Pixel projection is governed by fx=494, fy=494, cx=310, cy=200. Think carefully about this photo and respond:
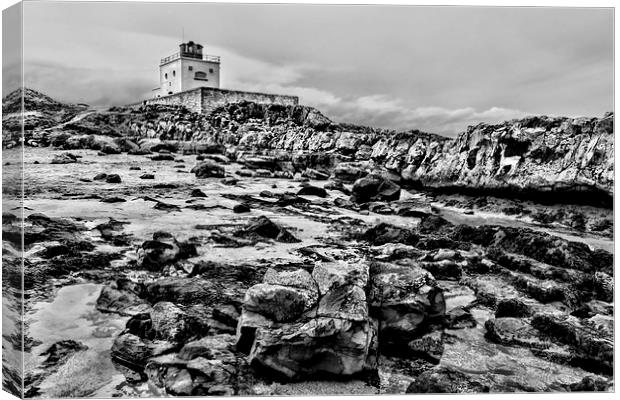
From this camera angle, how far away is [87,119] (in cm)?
606

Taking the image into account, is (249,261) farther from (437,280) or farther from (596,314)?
(596,314)

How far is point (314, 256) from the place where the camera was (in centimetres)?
511

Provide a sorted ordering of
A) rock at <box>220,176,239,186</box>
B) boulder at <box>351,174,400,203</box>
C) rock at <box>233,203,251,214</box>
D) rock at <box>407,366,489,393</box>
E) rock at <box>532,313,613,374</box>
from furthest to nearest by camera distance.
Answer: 1. boulder at <box>351,174,400,203</box>
2. rock at <box>220,176,239,186</box>
3. rock at <box>233,203,251,214</box>
4. rock at <box>532,313,613,374</box>
5. rock at <box>407,366,489,393</box>

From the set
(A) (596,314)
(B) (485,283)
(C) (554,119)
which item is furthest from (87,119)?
(A) (596,314)

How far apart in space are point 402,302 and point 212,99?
3762mm

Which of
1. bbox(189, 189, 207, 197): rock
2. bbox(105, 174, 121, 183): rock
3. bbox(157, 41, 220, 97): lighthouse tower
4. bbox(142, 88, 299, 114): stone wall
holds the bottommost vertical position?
bbox(189, 189, 207, 197): rock

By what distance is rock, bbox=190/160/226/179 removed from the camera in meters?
6.01

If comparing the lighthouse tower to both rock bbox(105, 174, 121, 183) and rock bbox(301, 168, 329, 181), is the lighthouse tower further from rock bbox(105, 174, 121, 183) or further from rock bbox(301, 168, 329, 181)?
rock bbox(301, 168, 329, 181)

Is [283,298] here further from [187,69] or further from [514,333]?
[187,69]

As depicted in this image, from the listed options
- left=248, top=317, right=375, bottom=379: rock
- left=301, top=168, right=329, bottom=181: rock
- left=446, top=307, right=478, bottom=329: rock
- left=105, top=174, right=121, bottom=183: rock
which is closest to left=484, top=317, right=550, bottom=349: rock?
left=446, top=307, right=478, bottom=329: rock

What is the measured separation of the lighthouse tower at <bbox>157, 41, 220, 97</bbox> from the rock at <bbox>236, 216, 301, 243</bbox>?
67.8 inches

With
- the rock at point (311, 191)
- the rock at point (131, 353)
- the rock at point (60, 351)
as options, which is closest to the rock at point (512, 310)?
the rock at point (311, 191)

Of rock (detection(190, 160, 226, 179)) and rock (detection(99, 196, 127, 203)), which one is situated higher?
rock (detection(190, 160, 226, 179))

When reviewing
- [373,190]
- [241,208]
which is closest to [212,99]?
[241,208]
